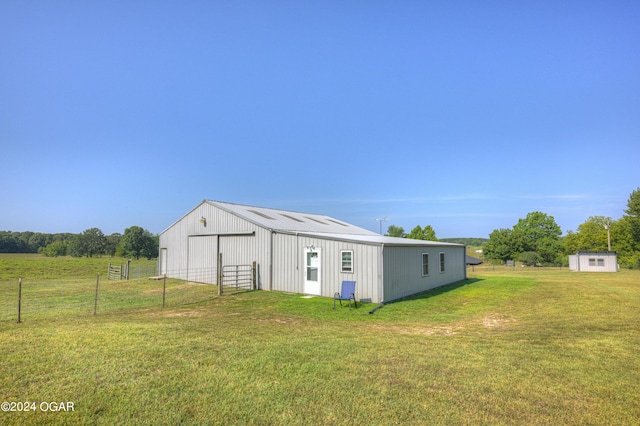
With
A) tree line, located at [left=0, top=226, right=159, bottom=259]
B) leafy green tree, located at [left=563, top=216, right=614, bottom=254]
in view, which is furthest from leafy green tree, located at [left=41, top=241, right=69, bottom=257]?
leafy green tree, located at [left=563, top=216, right=614, bottom=254]

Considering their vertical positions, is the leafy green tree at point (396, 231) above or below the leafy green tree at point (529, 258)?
above

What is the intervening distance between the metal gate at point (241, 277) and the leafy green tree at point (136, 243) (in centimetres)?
6606

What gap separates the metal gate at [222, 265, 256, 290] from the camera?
16594 millimetres

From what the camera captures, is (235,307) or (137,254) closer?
(235,307)

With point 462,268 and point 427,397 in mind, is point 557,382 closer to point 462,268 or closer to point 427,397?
point 427,397

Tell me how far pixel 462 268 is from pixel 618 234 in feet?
148

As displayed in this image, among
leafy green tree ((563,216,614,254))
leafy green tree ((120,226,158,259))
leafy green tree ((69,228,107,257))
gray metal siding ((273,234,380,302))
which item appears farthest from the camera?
leafy green tree ((69,228,107,257))

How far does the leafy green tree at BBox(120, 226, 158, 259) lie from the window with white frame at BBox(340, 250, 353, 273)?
237 ft

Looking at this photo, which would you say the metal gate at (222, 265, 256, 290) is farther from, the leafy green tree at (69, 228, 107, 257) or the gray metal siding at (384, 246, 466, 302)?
the leafy green tree at (69, 228, 107, 257)

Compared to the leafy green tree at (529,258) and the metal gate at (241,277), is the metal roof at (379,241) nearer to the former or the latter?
the metal gate at (241,277)

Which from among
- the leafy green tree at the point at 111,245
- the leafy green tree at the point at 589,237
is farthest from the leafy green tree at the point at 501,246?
the leafy green tree at the point at 111,245

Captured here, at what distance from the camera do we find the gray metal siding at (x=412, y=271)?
1345cm

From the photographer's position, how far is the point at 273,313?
10.5 metres

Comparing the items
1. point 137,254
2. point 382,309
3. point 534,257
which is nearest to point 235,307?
point 382,309
